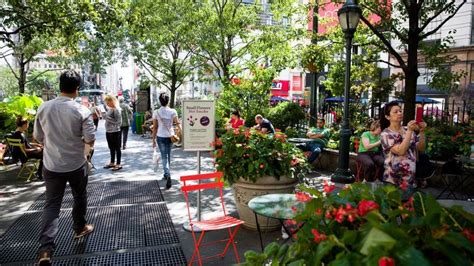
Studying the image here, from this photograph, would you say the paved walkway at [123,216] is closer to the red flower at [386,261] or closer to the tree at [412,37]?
the red flower at [386,261]

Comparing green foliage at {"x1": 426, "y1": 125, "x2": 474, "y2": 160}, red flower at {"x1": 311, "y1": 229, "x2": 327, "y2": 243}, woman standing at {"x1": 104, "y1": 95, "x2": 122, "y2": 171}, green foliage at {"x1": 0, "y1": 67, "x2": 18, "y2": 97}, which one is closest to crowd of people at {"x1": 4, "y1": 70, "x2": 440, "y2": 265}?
red flower at {"x1": 311, "y1": 229, "x2": 327, "y2": 243}

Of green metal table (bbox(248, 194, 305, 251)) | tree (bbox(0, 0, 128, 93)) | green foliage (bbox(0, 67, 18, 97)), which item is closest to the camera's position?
green metal table (bbox(248, 194, 305, 251))

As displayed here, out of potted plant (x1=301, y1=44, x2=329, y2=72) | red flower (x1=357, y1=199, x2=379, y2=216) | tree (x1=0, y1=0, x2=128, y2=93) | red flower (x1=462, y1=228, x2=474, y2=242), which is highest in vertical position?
tree (x1=0, y1=0, x2=128, y2=93)

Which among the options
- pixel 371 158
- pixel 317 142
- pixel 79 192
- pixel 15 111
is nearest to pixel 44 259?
pixel 79 192

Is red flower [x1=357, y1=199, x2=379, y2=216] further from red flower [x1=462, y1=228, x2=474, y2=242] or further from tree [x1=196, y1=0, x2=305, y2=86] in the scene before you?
tree [x1=196, y1=0, x2=305, y2=86]

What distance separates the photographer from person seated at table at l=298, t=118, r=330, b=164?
9.41 meters

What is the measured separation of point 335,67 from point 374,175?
4.88 metres

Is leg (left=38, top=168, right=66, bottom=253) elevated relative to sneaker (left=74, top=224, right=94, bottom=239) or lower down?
elevated

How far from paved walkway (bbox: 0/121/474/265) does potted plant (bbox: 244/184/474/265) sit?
7.35 ft

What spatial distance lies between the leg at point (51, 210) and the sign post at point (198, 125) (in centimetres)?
179

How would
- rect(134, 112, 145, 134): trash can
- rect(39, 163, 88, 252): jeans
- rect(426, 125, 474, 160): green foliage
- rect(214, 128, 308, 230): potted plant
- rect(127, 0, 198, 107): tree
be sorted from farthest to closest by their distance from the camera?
rect(134, 112, 145, 134): trash can → rect(127, 0, 198, 107): tree → rect(426, 125, 474, 160): green foliage → rect(214, 128, 308, 230): potted plant → rect(39, 163, 88, 252): jeans

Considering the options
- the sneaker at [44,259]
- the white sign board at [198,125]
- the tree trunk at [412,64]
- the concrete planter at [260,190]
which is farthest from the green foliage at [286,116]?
the sneaker at [44,259]

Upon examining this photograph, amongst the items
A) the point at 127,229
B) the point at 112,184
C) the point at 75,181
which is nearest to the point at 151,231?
the point at 127,229

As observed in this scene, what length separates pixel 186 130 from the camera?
17.9ft
